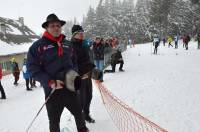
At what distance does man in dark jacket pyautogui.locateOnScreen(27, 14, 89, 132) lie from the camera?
397 cm

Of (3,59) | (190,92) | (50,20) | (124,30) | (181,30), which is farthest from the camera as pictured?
(124,30)

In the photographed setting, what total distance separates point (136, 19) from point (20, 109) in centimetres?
5503

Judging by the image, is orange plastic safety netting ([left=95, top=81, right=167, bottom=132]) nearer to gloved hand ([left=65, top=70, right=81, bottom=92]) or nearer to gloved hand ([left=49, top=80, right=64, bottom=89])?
gloved hand ([left=65, top=70, right=81, bottom=92])

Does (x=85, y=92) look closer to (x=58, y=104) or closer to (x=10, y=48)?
(x=58, y=104)

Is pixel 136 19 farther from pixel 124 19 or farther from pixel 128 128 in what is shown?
pixel 128 128

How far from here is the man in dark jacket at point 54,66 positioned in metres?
3.97

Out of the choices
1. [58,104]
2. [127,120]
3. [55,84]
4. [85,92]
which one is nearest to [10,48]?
[127,120]

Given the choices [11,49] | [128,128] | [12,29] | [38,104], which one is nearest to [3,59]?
[11,49]

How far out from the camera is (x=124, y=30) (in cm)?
6284

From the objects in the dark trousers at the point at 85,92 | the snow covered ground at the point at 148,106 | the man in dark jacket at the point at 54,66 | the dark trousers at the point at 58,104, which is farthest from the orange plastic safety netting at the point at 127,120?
the man in dark jacket at the point at 54,66

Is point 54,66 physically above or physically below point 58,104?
above

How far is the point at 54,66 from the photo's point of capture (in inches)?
159

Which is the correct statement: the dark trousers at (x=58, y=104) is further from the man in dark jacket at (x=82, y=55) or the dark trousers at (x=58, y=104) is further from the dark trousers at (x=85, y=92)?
the dark trousers at (x=85, y=92)

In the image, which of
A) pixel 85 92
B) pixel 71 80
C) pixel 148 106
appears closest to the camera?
pixel 71 80
